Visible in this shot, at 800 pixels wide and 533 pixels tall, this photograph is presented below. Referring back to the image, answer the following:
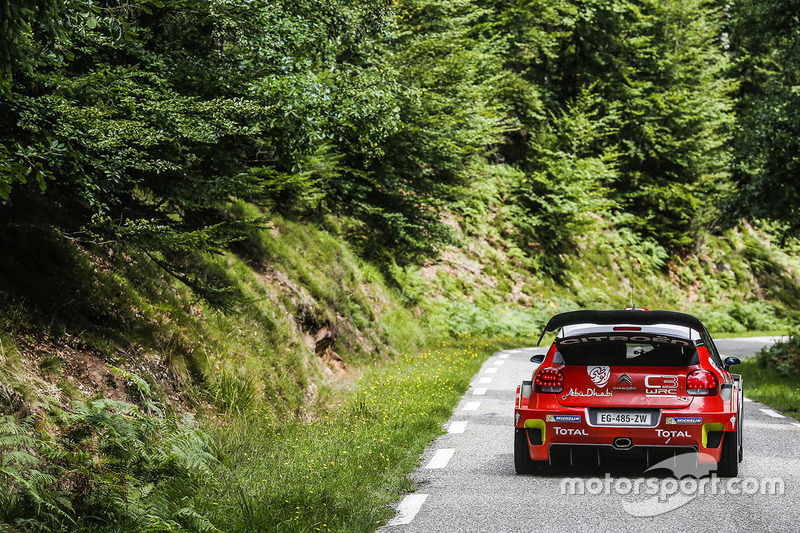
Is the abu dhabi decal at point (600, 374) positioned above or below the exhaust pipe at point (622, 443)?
above

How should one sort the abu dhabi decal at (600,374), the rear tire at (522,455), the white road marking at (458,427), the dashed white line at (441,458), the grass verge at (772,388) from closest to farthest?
the abu dhabi decal at (600,374), the rear tire at (522,455), the dashed white line at (441,458), the white road marking at (458,427), the grass verge at (772,388)

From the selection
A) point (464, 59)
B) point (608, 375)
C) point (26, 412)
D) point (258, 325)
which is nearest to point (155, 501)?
point (26, 412)

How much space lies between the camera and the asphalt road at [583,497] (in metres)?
5.36

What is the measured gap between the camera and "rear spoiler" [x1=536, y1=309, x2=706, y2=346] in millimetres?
7012

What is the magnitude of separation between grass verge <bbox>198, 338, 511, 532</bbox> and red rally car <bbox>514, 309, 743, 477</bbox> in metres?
1.40

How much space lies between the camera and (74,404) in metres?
5.56

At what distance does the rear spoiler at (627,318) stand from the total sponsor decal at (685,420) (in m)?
0.85

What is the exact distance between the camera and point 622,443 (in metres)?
6.75

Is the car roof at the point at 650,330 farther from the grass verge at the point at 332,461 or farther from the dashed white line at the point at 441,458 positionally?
the grass verge at the point at 332,461

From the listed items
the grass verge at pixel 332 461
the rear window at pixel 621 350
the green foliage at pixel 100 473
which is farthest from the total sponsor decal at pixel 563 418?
the green foliage at pixel 100 473

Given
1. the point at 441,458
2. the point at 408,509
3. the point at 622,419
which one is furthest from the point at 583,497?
the point at 441,458

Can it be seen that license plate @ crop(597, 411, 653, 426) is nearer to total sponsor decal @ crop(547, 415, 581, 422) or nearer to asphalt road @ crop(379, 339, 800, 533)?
total sponsor decal @ crop(547, 415, 581, 422)

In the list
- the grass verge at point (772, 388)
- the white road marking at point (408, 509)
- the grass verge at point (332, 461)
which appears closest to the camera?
the grass verge at point (332, 461)

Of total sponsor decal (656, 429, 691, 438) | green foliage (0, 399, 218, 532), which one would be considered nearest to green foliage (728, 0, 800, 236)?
total sponsor decal (656, 429, 691, 438)
